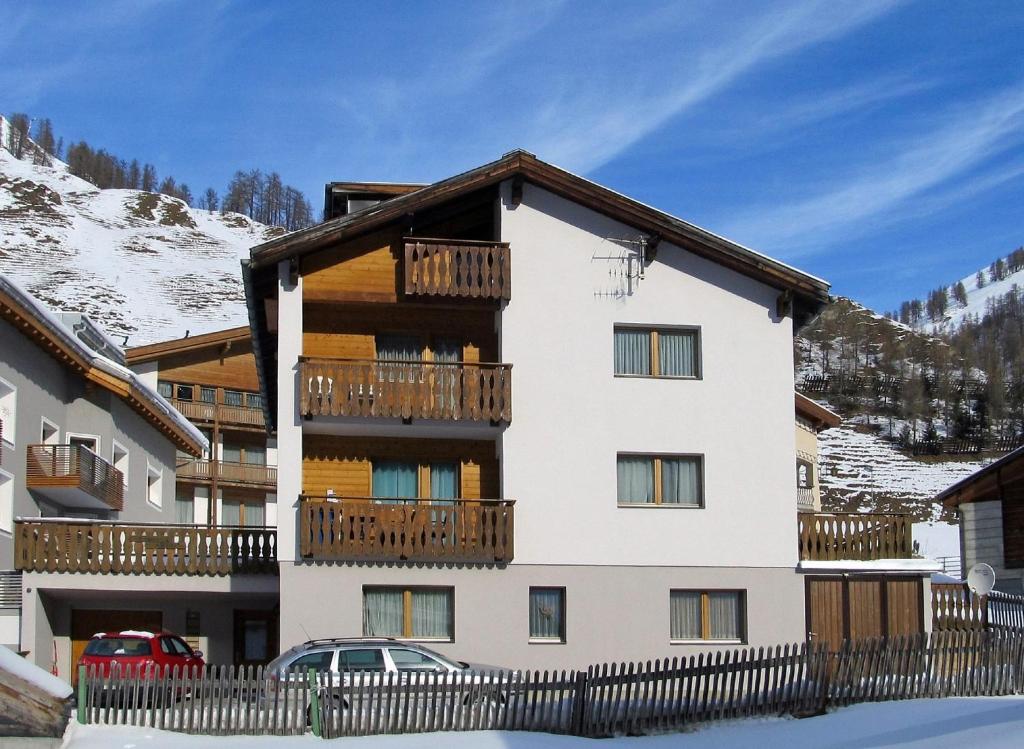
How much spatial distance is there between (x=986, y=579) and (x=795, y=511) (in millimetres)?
3903

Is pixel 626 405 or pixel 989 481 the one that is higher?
pixel 626 405

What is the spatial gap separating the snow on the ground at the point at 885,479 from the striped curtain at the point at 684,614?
37.4 meters

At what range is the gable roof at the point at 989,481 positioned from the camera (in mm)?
34469

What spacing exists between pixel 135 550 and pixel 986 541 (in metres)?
21.7

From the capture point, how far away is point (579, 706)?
19906mm

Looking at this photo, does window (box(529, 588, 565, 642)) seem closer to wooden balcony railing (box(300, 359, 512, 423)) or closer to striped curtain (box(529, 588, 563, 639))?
striped curtain (box(529, 588, 563, 639))

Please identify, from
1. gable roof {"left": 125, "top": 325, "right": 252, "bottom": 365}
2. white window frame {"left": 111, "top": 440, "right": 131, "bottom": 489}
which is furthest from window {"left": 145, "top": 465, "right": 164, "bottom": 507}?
gable roof {"left": 125, "top": 325, "right": 252, "bottom": 365}

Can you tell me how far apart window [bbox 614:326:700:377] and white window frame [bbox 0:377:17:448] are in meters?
13.9

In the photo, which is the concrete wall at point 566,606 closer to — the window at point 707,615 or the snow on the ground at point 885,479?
the window at point 707,615

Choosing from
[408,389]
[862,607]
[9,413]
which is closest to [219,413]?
[9,413]

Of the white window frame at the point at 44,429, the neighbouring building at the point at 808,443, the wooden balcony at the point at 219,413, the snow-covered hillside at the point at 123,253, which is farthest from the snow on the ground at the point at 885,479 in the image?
the snow-covered hillside at the point at 123,253

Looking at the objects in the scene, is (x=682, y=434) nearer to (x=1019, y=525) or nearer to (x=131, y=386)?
(x=1019, y=525)

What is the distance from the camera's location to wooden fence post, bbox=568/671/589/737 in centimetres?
1988

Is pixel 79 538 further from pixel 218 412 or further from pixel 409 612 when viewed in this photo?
pixel 218 412
